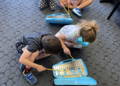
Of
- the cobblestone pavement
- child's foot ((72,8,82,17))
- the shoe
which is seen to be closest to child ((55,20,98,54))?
the cobblestone pavement

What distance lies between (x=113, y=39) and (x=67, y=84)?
2.19 ft

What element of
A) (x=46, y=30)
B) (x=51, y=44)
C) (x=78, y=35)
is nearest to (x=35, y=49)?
(x=51, y=44)

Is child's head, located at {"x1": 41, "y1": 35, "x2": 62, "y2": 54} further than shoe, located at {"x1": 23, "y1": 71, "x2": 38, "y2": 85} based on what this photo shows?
No

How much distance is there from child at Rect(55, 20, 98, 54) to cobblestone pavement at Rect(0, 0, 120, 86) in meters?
0.10

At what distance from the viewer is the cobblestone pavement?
92 cm

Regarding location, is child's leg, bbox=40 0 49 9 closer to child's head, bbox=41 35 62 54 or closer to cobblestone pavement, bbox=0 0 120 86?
cobblestone pavement, bbox=0 0 120 86

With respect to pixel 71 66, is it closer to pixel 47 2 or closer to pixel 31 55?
pixel 31 55

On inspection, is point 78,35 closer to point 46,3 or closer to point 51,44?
point 51,44

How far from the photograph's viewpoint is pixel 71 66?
2.95 feet

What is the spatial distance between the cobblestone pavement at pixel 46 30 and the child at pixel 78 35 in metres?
0.10

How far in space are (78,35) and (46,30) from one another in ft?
1.23

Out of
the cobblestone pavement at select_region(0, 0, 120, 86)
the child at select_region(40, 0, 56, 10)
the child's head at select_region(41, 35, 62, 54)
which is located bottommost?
the cobblestone pavement at select_region(0, 0, 120, 86)

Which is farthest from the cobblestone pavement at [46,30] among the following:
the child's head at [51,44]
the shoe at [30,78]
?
the child's head at [51,44]

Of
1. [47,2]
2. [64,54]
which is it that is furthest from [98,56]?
[47,2]
